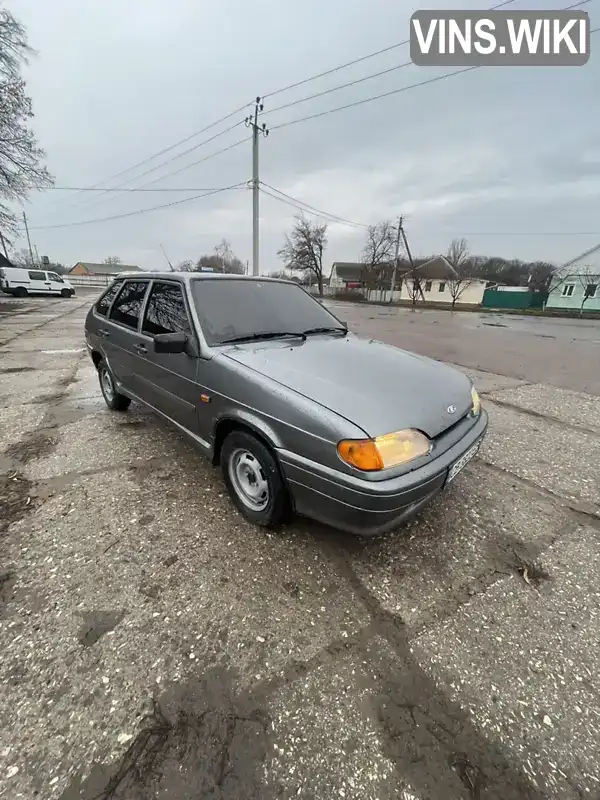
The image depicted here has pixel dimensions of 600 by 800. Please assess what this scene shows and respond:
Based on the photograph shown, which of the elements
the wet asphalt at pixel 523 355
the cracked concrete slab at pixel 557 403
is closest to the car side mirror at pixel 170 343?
the cracked concrete slab at pixel 557 403

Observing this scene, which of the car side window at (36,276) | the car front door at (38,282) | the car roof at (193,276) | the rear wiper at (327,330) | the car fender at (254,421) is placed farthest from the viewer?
the car front door at (38,282)

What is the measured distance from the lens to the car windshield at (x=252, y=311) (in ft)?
9.28

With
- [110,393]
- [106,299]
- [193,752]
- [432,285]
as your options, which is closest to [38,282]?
[106,299]

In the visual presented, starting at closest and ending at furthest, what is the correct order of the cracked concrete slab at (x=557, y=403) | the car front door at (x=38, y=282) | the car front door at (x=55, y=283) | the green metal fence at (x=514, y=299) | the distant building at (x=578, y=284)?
1. the cracked concrete slab at (x=557, y=403)
2. the car front door at (x=38, y=282)
3. the car front door at (x=55, y=283)
4. the distant building at (x=578, y=284)
5. the green metal fence at (x=514, y=299)

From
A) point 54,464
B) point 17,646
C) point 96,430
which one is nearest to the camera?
point 17,646

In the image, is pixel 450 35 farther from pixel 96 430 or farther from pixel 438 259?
pixel 438 259

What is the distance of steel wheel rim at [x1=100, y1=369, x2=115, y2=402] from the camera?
14.7ft

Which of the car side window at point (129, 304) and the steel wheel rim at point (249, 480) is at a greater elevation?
the car side window at point (129, 304)

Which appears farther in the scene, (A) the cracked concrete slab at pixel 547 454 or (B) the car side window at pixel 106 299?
(B) the car side window at pixel 106 299

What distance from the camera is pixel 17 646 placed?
1.70 metres

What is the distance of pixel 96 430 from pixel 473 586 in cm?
391

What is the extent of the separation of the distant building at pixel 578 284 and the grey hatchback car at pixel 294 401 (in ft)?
152

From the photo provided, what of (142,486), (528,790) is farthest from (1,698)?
(528,790)

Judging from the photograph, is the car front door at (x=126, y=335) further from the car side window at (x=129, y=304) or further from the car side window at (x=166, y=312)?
the car side window at (x=166, y=312)
